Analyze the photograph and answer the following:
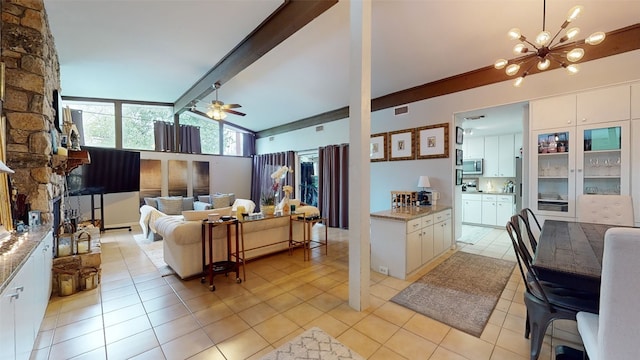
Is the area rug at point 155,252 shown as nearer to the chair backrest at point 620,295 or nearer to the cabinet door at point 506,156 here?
the chair backrest at point 620,295

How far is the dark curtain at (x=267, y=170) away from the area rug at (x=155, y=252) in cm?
336

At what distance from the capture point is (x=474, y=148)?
23.2 ft

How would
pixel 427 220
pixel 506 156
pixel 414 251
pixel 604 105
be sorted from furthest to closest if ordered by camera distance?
pixel 506 156 → pixel 427 220 → pixel 414 251 → pixel 604 105

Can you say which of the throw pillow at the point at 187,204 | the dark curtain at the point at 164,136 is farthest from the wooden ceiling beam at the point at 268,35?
the throw pillow at the point at 187,204

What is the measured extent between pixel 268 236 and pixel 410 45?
3.74 meters

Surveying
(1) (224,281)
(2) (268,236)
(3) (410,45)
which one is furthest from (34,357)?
(3) (410,45)

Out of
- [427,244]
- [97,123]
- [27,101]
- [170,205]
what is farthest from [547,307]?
[97,123]

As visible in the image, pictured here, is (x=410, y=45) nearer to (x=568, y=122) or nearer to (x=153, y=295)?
(x=568, y=122)

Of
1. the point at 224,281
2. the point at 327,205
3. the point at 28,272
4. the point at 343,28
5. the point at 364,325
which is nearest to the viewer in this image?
the point at 28,272

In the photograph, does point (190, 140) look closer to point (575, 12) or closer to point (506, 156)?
point (575, 12)

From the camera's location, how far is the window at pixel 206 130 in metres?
8.08

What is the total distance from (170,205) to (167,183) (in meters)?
1.55

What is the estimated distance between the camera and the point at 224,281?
3.24 meters

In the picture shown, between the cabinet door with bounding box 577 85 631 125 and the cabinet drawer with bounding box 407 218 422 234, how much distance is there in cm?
246
